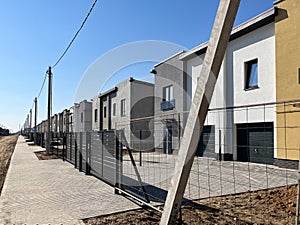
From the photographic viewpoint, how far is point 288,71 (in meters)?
11.6

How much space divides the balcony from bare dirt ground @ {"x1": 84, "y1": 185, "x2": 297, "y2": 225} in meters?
14.5

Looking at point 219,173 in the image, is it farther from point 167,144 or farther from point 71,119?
point 71,119

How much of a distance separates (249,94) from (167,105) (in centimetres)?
829

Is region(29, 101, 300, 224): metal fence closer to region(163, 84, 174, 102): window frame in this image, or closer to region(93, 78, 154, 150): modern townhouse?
region(163, 84, 174, 102): window frame

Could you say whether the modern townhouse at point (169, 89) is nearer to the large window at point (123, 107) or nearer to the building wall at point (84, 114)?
the large window at point (123, 107)

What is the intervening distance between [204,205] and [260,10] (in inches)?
447

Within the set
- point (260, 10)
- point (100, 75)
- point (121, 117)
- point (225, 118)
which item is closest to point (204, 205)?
point (100, 75)

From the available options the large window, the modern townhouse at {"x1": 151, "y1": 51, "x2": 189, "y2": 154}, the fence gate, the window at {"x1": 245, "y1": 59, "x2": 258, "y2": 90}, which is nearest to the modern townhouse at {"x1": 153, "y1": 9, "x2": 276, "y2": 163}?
the window at {"x1": 245, "y1": 59, "x2": 258, "y2": 90}

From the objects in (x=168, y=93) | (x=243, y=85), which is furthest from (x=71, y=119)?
(x=243, y=85)

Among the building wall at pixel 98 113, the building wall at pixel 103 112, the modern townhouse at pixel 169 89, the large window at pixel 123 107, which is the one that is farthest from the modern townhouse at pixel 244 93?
the building wall at pixel 98 113

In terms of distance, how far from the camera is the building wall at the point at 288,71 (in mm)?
11195

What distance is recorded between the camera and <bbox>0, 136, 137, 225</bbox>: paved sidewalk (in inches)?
199

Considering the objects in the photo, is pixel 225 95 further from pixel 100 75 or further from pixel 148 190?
pixel 148 190

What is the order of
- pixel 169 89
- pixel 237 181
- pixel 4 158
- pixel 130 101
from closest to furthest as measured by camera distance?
pixel 237 181, pixel 4 158, pixel 169 89, pixel 130 101
